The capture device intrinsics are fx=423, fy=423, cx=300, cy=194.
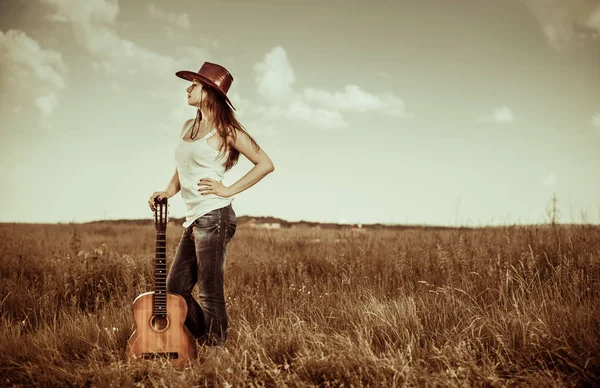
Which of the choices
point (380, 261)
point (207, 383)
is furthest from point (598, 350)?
point (380, 261)

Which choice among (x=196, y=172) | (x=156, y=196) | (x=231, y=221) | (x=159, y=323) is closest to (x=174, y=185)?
(x=156, y=196)

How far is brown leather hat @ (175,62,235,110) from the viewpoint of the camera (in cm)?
329

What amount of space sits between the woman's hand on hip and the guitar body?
0.86 metres

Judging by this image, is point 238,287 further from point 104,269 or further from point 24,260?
point 24,260

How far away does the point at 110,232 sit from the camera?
56.7ft

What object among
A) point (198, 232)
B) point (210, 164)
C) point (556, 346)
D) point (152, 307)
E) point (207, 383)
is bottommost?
point (207, 383)

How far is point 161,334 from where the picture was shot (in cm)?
322

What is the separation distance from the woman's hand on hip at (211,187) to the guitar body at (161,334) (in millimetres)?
861

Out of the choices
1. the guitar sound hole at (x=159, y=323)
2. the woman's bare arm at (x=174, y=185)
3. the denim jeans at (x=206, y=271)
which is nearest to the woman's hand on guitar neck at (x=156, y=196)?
the woman's bare arm at (x=174, y=185)

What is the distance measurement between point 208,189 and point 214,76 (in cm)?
92

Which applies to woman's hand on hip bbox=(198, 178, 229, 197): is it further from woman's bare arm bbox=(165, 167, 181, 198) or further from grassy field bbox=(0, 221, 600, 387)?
grassy field bbox=(0, 221, 600, 387)

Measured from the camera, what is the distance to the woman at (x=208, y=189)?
122 inches

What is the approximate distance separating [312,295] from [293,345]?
1694mm

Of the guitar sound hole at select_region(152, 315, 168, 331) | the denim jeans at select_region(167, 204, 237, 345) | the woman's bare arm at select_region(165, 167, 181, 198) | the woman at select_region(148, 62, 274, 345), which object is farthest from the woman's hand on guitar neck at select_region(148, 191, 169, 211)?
the guitar sound hole at select_region(152, 315, 168, 331)
